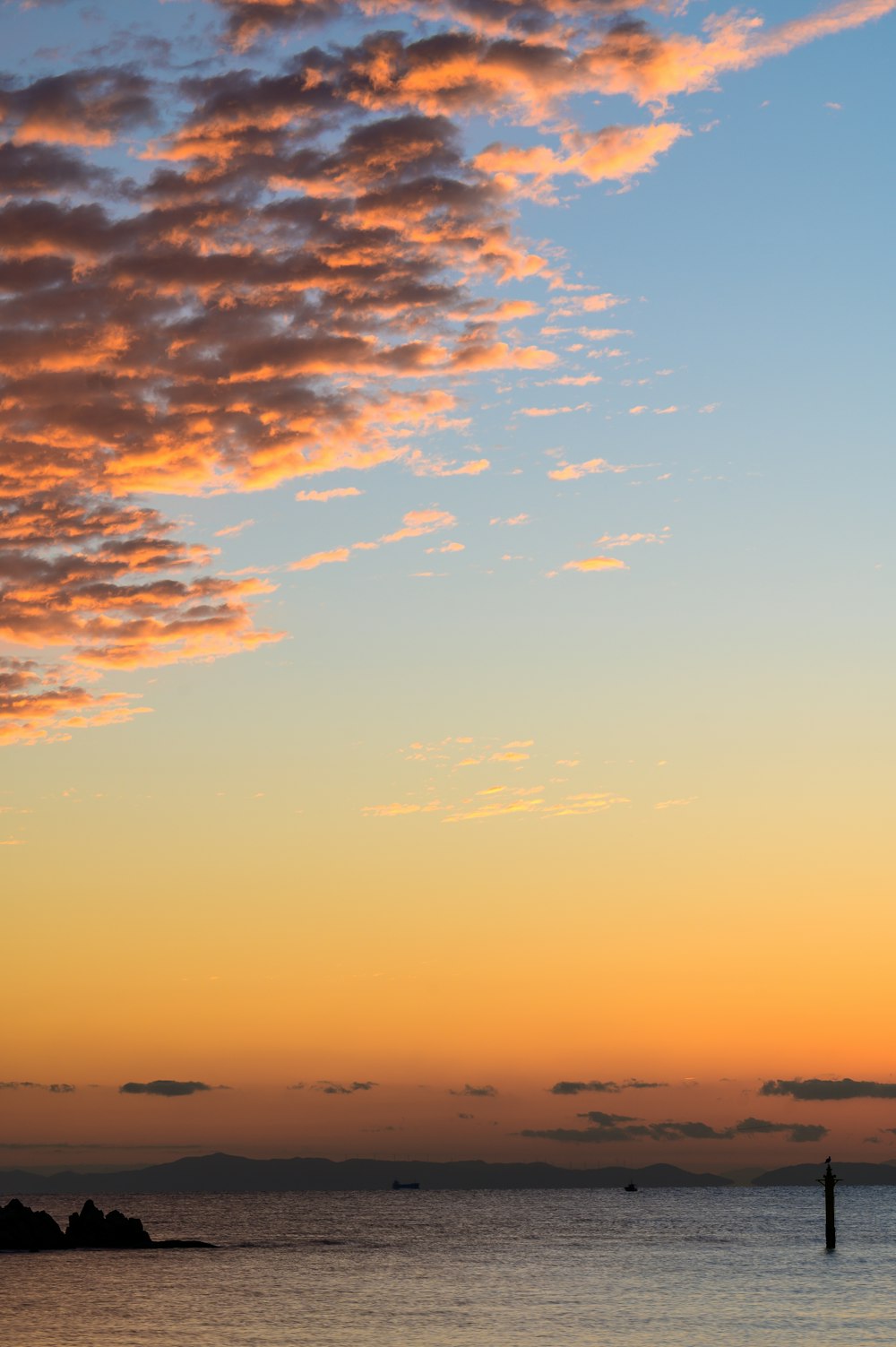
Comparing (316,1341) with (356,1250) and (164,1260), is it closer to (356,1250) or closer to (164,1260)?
(164,1260)

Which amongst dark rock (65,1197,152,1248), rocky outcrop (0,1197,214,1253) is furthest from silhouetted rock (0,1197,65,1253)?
dark rock (65,1197,152,1248)

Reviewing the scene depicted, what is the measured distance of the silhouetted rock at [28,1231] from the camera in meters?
159

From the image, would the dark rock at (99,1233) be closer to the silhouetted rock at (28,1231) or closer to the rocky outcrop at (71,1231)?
the rocky outcrop at (71,1231)

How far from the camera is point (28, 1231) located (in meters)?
160

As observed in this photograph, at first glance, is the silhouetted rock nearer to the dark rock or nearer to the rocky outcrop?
the rocky outcrop

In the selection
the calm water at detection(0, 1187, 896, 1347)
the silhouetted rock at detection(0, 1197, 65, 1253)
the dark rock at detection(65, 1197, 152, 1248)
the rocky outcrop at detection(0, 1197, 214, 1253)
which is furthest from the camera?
the dark rock at detection(65, 1197, 152, 1248)

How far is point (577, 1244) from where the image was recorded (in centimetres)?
18725

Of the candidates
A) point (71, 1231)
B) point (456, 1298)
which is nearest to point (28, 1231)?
point (71, 1231)

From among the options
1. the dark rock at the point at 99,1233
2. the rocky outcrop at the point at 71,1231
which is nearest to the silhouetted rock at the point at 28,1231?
the rocky outcrop at the point at 71,1231

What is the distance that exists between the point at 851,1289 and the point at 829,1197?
1199 inches

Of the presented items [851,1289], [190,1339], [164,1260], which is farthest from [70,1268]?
Answer: [851,1289]

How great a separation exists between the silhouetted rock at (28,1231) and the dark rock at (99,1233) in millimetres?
1718

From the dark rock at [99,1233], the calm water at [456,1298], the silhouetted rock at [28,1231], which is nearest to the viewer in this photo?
the calm water at [456,1298]

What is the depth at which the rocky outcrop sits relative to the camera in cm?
15962
